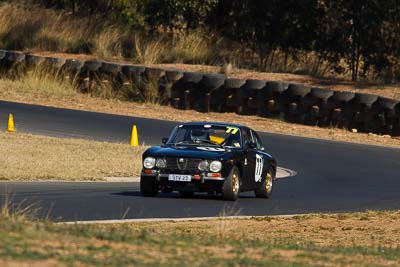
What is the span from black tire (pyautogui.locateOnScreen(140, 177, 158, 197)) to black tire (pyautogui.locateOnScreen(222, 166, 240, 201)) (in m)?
1.08

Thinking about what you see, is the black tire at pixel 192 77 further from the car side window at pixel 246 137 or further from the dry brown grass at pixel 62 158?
the car side window at pixel 246 137

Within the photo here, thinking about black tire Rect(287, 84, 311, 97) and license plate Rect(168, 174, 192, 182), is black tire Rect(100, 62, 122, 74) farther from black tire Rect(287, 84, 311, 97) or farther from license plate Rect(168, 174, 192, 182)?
license plate Rect(168, 174, 192, 182)

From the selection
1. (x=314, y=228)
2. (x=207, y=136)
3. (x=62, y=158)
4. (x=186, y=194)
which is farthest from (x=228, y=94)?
(x=314, y=228)

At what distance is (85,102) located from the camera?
36.9 m

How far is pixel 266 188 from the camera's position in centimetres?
2108

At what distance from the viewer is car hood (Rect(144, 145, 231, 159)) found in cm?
1936

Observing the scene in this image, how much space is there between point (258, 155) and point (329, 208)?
192 centimetres

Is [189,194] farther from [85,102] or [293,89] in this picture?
[85,102]

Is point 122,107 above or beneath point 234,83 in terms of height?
beneath

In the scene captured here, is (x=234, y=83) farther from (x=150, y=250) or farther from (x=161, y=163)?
(x=150, y=250)

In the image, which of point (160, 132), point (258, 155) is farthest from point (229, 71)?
point (258, 155)

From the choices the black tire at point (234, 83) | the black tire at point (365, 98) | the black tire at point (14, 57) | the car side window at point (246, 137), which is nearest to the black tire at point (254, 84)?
the black tire at point (234, 83)

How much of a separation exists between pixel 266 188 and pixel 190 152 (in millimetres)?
2148

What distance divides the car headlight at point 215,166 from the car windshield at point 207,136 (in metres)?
0.90
